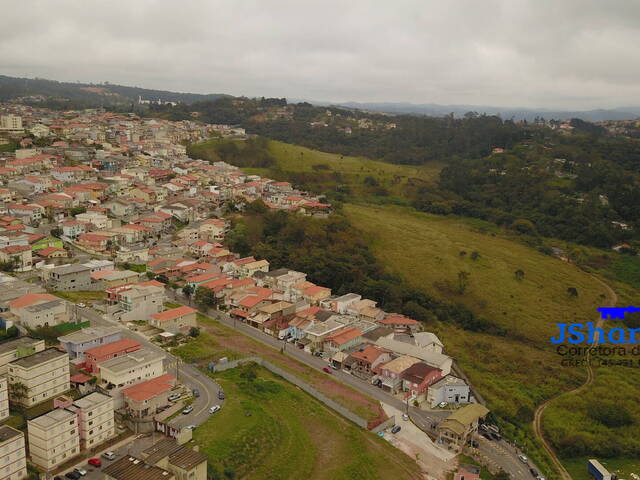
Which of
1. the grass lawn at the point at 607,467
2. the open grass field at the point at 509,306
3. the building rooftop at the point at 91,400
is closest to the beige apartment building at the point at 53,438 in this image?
the building rooftop at the point at 91,400

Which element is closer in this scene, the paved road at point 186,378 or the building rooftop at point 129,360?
the paved road at point 186,378

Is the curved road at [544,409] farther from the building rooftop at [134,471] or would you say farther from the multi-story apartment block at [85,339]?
the multi-story apartment block at [85,339]

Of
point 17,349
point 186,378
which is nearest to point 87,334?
point 17,349

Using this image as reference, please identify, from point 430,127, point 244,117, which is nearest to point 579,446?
point 430,127

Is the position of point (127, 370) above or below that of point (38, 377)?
below

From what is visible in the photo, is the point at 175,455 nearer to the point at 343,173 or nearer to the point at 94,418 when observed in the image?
the point at 94,418

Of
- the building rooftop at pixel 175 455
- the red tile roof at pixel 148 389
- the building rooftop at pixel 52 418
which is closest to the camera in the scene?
the building rooftop at pixel 175 455

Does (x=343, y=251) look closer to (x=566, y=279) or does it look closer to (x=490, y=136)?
(x=566, y=279)

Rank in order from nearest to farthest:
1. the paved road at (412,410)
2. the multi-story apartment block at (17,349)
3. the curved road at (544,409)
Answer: the multi-story apartment block at (17,349) → the paved road at (412,410) → the curved road at (544,409)
